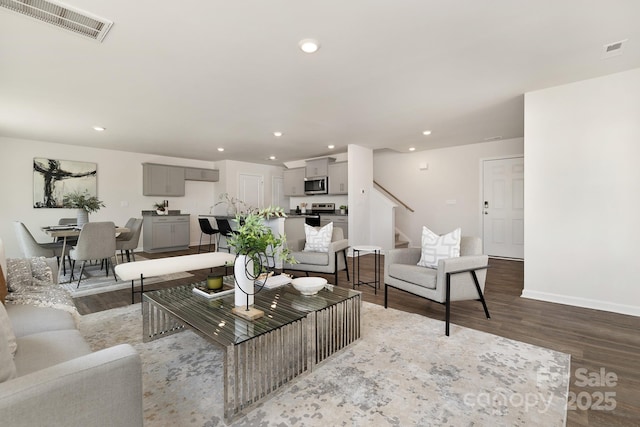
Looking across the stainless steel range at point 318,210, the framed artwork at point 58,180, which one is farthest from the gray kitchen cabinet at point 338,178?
the framed artwork at point 58,180

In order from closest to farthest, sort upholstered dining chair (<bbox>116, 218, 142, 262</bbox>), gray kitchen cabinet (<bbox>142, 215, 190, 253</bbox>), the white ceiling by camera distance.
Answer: the white ceiling → upholstered dining chair (<bbox>116, 218, 142, 262</bbox>) → gray kitchen cabinet (<bbox>142, 215, 190, 253</bbox>)

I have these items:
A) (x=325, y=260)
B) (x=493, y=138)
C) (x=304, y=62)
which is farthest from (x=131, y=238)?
(x=493, y=138)

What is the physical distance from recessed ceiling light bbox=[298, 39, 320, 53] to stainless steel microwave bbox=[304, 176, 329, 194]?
14.9 ft

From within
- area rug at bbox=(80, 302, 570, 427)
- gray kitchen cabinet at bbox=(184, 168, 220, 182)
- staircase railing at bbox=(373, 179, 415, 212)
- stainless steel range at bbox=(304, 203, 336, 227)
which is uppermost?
gray kitchen cabinet at bbox=(184, 168, 220, 182)

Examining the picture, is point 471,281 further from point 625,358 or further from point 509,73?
point 509,73

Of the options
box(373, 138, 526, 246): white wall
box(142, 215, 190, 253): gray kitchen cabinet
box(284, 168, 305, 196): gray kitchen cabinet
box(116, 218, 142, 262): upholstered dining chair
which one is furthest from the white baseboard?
box(142, 215, 190, 253): gray kitchen cabinet

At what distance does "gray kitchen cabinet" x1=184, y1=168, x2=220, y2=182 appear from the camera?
7395 millimetres

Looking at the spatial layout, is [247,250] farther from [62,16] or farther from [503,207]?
[503,207]

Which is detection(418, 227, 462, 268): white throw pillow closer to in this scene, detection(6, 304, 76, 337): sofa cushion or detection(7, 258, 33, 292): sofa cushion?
detection(6, 304, 76, 337): sofa cushion

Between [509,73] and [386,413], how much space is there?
3.14 metres

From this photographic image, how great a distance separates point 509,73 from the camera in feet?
9.28

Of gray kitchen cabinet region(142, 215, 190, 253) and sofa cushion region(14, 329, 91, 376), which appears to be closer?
sofa cushion region(14, 329, 91, 376)

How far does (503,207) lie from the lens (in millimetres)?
5777

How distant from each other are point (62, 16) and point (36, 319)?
1.97 meters
